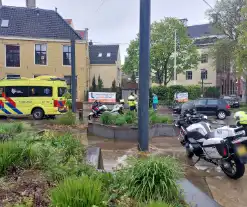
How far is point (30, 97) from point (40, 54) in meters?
15.3

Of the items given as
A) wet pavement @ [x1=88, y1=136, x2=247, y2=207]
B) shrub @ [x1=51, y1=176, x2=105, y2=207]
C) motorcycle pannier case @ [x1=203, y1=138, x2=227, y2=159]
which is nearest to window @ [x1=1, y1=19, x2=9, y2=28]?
wet pavement @ [x1=88, y1=136, x2=247, y2=207]

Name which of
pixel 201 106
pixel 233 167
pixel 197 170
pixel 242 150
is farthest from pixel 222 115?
pixel 242 150

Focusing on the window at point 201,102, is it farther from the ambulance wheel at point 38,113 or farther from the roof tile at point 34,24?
the roof tile at point 34,24

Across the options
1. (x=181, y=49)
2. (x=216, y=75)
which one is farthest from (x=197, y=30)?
(x=181, y=49)

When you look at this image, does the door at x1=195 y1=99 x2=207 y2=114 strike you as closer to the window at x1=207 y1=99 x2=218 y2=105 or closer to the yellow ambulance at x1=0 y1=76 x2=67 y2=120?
the window at x1=207 y1=99 x2=218 y2=105

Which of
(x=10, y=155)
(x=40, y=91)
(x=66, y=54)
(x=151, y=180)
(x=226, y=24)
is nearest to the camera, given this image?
(x=151, y=180)

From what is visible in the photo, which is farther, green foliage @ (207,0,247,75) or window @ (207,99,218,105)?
green foliage @ (207,0,247,75)

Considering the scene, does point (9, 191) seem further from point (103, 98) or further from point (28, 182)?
point (103, 98)

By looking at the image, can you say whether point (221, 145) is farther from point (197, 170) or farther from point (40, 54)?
point (40, 54)

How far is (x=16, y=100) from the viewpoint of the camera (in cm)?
1691

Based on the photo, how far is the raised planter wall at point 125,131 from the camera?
991 centimetres

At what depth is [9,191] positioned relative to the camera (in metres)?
3.25

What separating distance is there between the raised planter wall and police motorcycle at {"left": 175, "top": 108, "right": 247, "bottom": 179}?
115 inches

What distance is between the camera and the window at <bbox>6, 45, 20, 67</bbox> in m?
30.2
